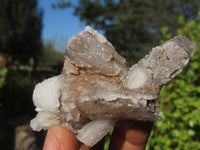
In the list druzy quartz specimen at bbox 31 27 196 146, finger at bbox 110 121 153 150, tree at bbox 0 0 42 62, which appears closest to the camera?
druzy quartz specimen at bbox 31 27 196 146

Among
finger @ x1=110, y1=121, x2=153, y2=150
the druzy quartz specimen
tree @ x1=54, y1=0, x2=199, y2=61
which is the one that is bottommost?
finger @ x1=110, y1=121, x2=153, y2=150

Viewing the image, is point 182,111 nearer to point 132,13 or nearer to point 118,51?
point 118,51

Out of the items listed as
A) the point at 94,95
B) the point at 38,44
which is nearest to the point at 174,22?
the point at 94,95

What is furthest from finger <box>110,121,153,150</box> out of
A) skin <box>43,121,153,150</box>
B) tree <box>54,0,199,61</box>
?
tree <box>54,0,199,61</box>

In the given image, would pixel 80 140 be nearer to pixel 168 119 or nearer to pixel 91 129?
pixel 91 129

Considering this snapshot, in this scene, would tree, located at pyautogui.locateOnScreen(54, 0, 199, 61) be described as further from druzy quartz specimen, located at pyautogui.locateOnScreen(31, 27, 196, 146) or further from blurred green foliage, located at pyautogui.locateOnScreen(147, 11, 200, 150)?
druzy quartz specimen, located at pyautogui.locateOnScreen(31, 27, 196, 146)

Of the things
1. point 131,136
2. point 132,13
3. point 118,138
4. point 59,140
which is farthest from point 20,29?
point 59,140

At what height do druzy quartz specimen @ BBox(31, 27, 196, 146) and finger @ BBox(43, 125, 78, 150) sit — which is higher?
druzy quartz specimen @ BBox(31, 27, 196, 146)
